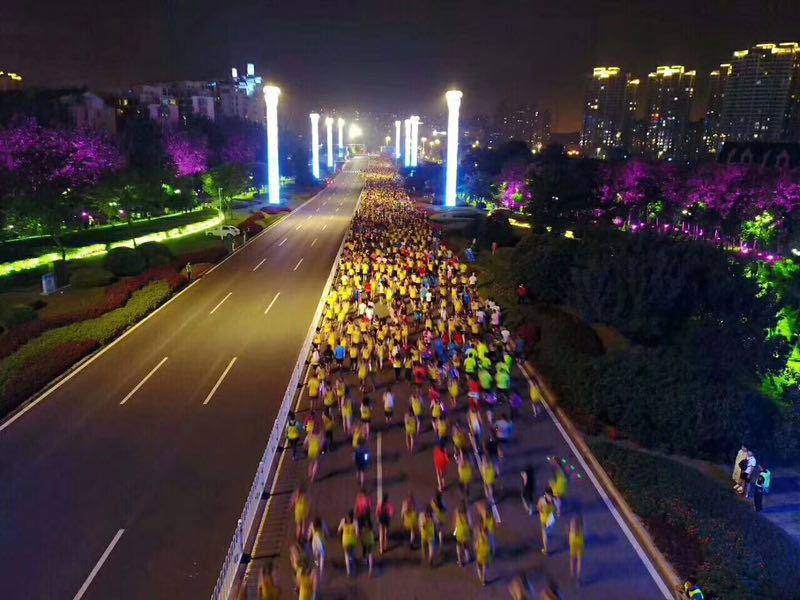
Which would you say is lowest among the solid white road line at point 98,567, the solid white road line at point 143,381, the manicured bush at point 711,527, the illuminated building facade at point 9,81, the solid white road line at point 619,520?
the solid white road line at point 143,381

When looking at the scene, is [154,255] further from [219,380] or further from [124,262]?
[219,380]

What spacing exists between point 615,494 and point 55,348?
17.2 metres

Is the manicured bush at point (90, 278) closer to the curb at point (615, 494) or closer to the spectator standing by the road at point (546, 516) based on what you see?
the curb at point (615, 494)

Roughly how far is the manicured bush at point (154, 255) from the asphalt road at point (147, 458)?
8.30 metres

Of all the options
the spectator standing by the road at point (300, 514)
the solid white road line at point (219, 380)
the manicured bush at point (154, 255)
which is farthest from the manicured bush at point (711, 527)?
the manicured bush at point (154, 255)

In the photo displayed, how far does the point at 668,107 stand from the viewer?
16738 centimetres

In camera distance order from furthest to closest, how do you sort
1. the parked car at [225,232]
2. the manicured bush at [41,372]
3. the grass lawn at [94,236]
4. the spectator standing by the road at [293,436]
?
the parked car at [225,232]
the grass lawn at [94,236]
the manicured bush at [41,372]
the spectator standing by the road at [293,436]

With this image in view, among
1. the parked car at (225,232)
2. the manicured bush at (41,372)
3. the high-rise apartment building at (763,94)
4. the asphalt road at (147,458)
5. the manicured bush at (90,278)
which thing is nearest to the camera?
the asphalt road at (147,458)

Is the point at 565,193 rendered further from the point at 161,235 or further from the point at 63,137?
the point at 63,137

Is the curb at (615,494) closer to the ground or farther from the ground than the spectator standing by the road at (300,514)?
closer to the ground

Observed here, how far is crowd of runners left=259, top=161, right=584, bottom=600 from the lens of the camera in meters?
9.88

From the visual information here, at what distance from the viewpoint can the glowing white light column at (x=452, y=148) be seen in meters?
63.0

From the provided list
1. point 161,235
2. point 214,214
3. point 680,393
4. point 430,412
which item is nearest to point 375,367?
point 430,412

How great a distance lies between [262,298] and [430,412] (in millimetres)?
14134
